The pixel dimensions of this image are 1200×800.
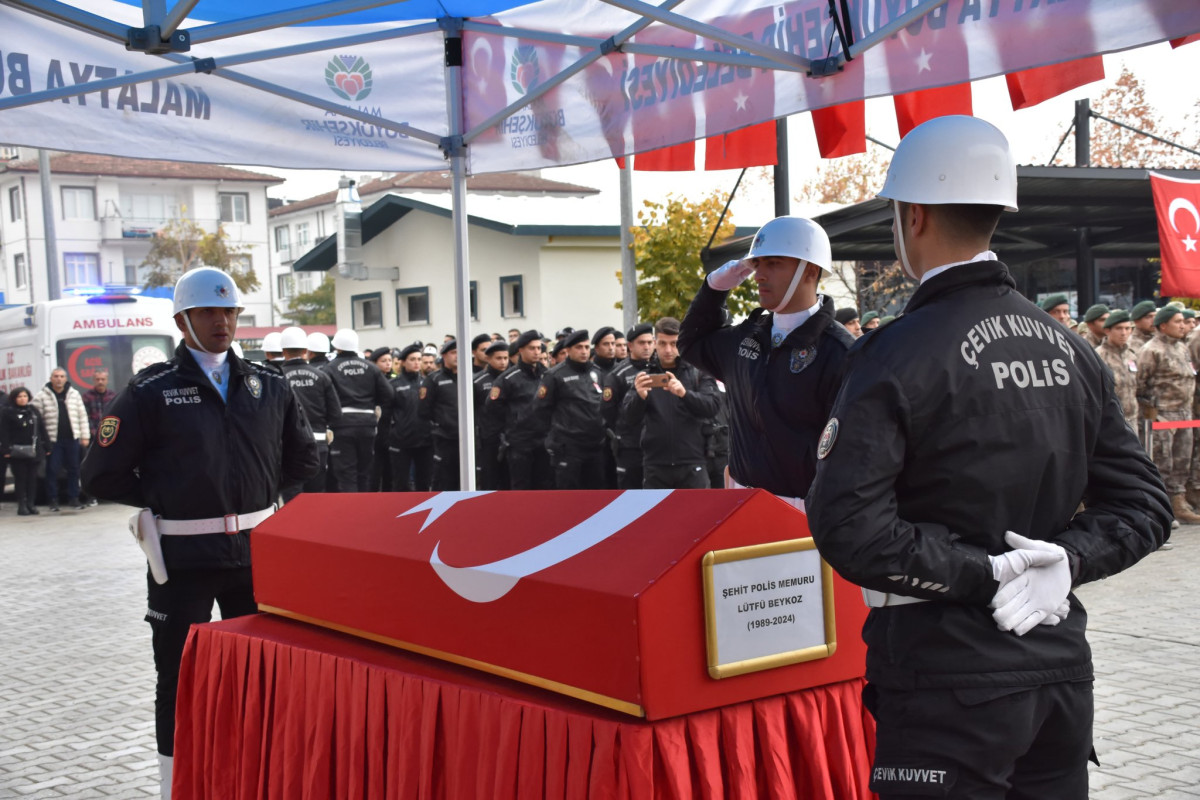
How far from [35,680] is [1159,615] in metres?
7.22

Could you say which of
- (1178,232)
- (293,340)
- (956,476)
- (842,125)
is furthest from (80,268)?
(956,476)

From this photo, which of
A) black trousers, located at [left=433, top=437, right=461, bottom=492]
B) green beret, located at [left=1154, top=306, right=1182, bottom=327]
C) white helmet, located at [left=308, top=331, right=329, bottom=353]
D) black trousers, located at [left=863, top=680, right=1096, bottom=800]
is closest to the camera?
black trousers, located at [left=863, top=680, right=1096, bottom=800]

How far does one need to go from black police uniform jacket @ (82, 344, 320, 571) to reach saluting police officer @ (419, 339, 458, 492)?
983 centimetres

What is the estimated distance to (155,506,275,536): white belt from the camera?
4426 mm

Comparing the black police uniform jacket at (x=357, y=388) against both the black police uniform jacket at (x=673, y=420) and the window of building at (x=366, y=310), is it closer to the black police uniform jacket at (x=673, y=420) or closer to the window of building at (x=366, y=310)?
the black police uniform jacket at (x=673, y=420)

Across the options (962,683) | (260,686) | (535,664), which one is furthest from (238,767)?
(962,683)

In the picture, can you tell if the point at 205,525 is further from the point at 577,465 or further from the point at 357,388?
the point at 357,388

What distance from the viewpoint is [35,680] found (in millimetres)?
7031

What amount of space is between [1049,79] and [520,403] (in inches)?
378

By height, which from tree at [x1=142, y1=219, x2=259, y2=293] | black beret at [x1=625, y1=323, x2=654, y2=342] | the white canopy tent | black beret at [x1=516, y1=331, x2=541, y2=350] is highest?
tree at [x1=142, y1=219, x2=259, y2=293]

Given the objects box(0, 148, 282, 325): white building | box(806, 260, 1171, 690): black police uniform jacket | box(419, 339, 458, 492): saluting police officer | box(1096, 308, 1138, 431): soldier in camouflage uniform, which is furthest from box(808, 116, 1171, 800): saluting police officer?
box(0, 148, 282, 325): white building

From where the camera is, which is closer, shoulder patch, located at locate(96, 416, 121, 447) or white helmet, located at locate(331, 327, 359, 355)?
shoulder patch, located at locate(96, 416, 121, 447)

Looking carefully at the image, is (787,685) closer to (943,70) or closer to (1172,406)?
(943,70)

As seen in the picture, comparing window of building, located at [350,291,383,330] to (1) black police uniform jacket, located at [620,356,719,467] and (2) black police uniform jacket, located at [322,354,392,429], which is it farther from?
(1) black police uniform jacket, located at [620,356,719,467]
